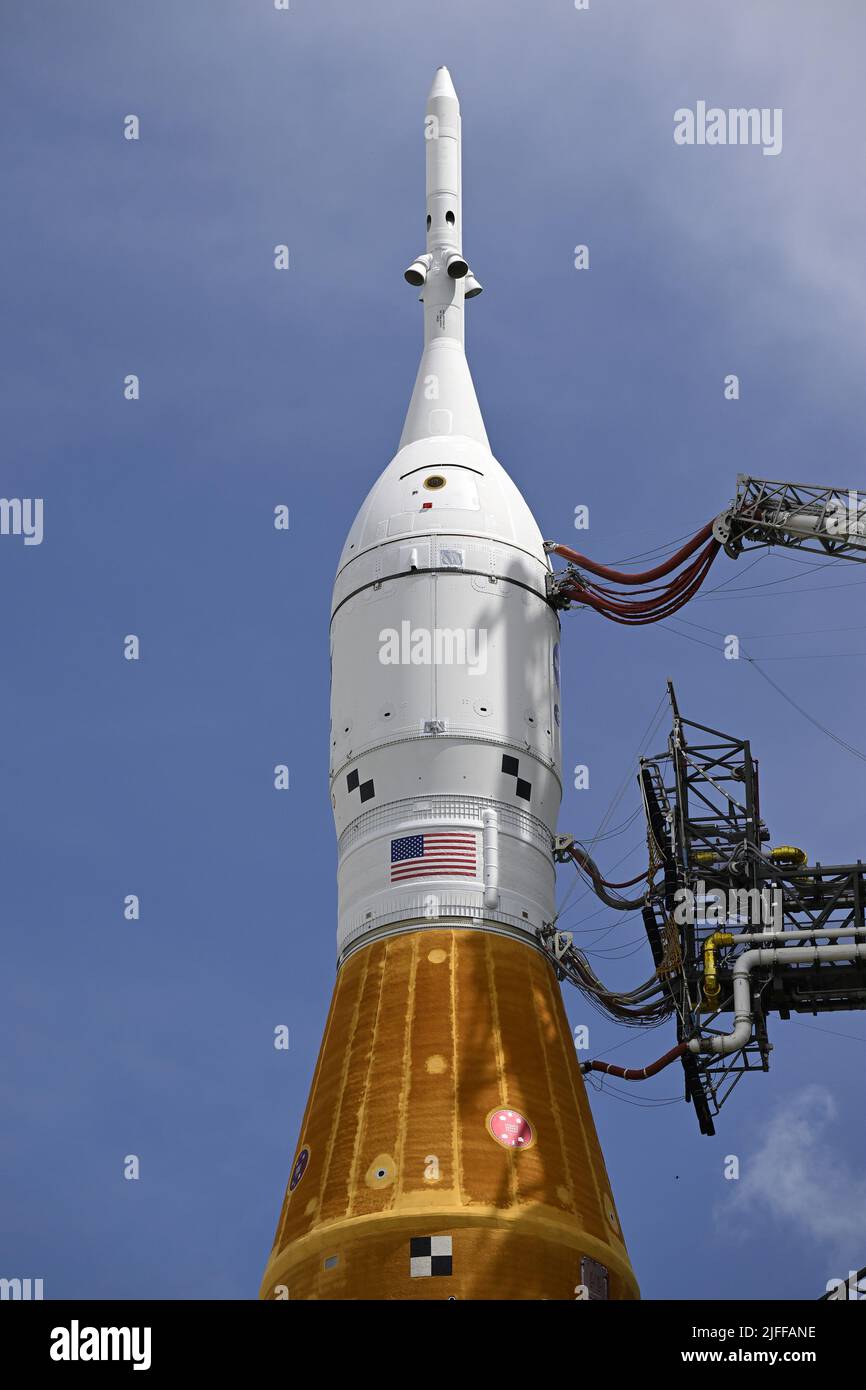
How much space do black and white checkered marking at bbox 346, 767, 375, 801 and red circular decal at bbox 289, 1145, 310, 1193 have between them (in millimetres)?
9256

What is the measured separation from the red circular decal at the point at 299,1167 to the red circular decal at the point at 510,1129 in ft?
15.6

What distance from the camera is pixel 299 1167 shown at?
6134cm

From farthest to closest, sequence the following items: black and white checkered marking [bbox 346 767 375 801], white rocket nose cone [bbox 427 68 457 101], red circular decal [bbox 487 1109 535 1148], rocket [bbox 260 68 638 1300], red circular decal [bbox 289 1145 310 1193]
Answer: white rocket nose cone [bbox 427 68 457 101] < black and white checkered marking [bbox 346 767 375 801] < red circular decal [bbox 289 1145 310 1193] < red circular decal [bbox 487 1109 535 1148] < rocket [bbox 260 68 638 1300]

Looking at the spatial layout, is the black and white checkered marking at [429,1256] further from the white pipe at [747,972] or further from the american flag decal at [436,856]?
the white pipe at [747,972]

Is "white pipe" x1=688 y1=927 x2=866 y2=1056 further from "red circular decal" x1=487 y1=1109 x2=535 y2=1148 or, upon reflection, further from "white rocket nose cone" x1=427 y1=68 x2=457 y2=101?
"white rocket nose cone" x1=427 y1=68 x2=457 y2=101

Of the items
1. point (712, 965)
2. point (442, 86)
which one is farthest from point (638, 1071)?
point (442, 86)

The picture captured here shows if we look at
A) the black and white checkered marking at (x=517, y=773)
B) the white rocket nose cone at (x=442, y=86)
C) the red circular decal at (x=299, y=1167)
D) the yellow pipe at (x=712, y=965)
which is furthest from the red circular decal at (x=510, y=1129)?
the white rocket nose cone at (x=442, y=86)

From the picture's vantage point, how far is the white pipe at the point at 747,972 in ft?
215

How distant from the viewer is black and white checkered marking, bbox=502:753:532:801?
6525cm

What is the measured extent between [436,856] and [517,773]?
341 centimetres

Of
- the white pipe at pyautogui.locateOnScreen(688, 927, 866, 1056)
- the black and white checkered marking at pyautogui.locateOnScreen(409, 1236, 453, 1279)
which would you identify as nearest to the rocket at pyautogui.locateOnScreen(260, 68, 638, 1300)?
the black and white checkered marking at pyautogui.locateOnScreen(409, 1236, 453, 1279)
